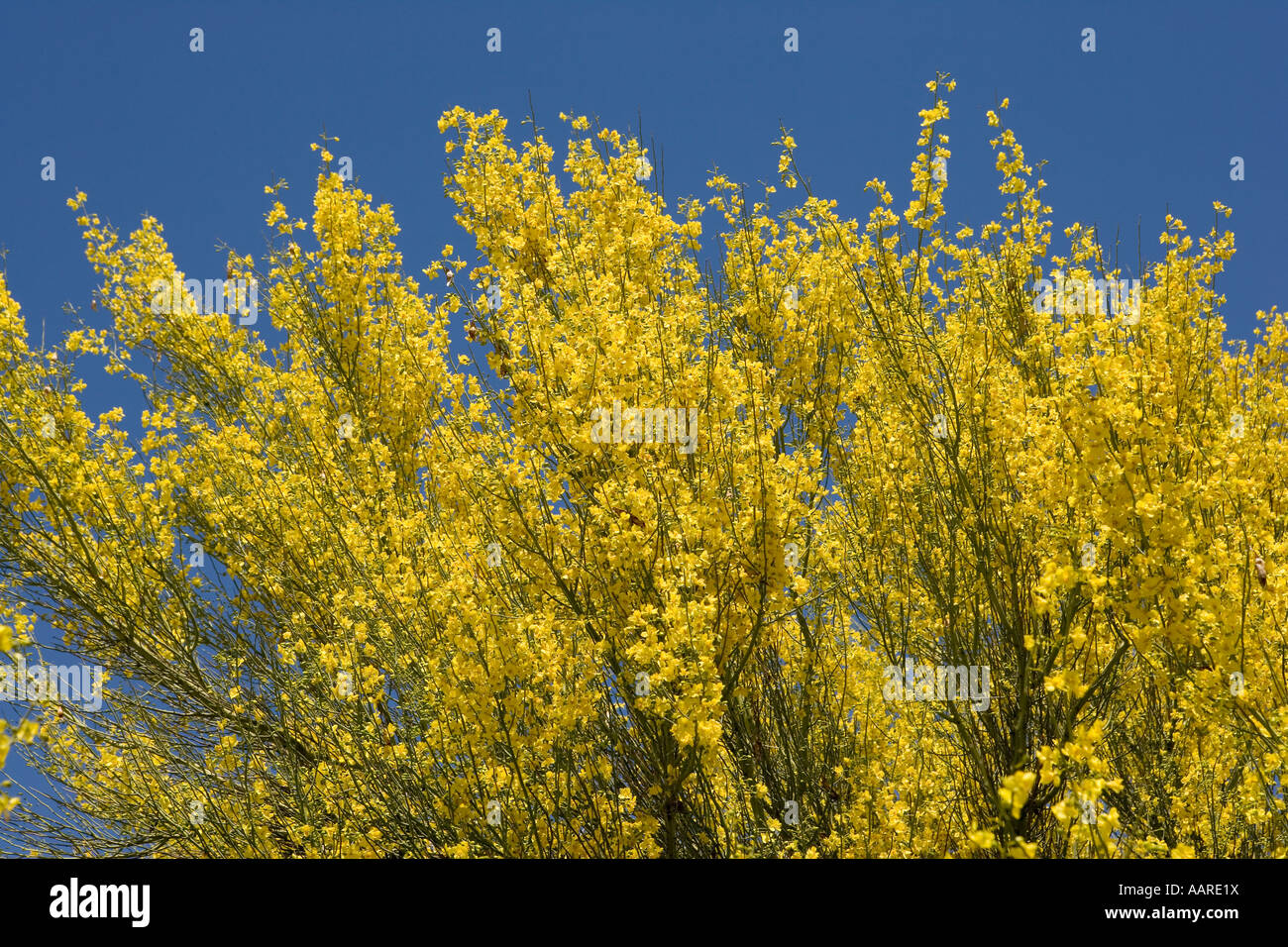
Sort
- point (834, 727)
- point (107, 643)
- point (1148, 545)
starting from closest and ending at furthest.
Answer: point (1148, 545)
point (834, 727)
point (107, 643)

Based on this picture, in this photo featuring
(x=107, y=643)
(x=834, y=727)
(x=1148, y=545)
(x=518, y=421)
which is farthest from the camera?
(x=107, y=643)

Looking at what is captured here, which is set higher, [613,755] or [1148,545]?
[1148,545]

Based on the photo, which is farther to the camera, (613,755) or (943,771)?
(943,771)

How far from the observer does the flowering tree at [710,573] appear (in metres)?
4.36

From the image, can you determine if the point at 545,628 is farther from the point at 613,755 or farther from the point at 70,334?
the point at 70,334

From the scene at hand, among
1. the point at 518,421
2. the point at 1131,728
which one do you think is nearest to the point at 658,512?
the point at 518,421

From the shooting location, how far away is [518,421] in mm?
5312

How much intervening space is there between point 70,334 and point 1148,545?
7.43 meters

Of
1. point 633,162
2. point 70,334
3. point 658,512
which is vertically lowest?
point 658,512

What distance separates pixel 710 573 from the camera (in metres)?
4.89

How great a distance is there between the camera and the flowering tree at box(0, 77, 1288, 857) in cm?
436

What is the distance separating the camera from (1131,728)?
19.9 ft

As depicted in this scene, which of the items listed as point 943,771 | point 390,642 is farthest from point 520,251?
point 943,771

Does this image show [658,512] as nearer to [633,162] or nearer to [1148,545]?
[1148,545]
